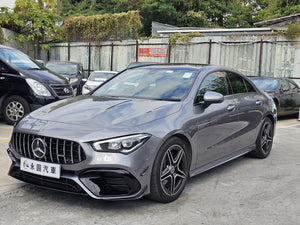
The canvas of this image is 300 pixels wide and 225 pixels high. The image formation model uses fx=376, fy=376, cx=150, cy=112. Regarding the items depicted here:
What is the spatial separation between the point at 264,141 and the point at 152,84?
7.84 feet

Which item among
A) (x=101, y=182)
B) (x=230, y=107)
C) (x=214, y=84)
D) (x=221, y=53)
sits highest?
(x=221, y=53)

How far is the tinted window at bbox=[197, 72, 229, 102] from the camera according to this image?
452cm

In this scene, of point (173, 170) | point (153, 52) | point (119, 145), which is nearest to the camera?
point (119, 145)

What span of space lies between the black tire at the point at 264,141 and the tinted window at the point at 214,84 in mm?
1237

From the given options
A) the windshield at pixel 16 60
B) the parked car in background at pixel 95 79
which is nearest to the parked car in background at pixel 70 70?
the parked car in background at pixel 95 79

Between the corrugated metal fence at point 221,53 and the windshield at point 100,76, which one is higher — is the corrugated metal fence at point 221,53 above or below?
above

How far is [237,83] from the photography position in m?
5.45

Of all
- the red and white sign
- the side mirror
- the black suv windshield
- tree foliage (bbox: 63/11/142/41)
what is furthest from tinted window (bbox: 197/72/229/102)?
tree foliage (bbox: 63/11/142/41)

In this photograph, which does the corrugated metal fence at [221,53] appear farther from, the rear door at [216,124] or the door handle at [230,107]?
the door handle at [230,107]

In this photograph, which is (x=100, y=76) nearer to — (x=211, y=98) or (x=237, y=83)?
(x=237, y=83)

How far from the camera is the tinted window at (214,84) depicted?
452 cm

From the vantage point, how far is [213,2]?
32.8m

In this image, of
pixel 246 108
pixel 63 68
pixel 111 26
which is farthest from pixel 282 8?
Result: pixel 246 108

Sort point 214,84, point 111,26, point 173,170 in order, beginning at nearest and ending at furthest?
point 173,170 < point 214,84 < point 111,26
